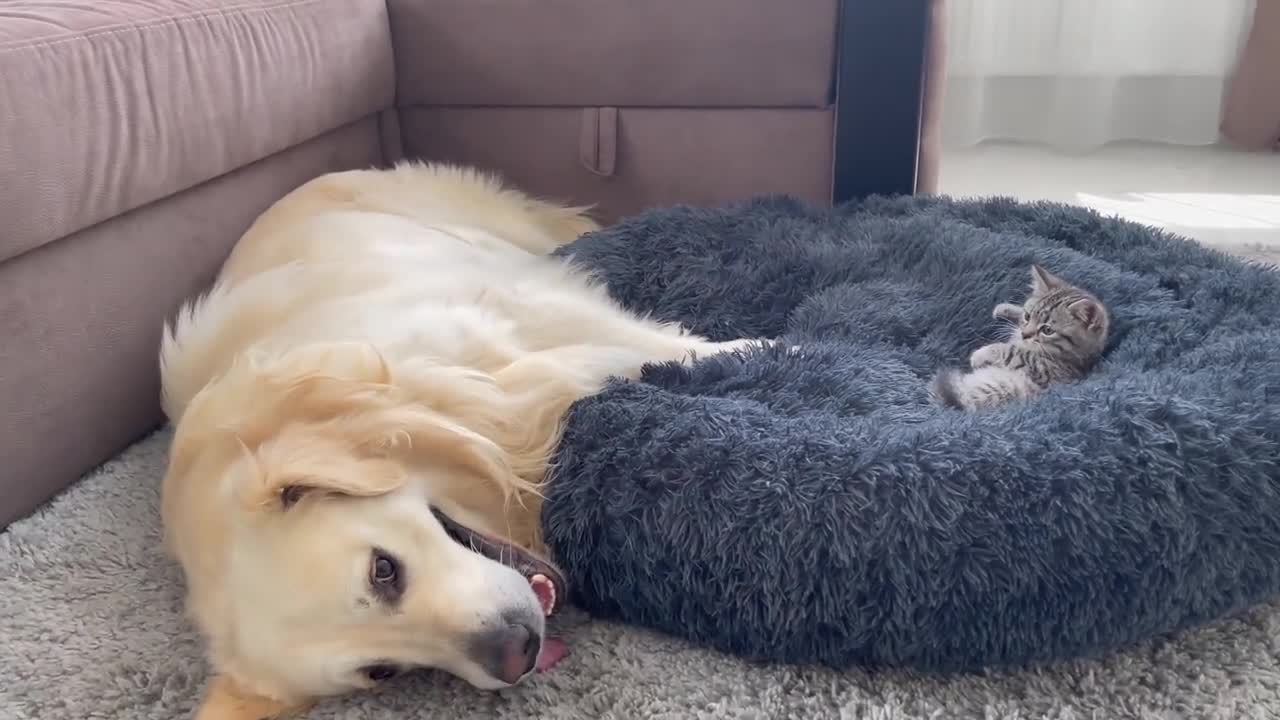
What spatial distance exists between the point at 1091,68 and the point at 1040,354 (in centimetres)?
202

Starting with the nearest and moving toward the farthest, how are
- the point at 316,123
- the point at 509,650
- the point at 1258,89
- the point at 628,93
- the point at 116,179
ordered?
the point at 509,650, the point at 116,179, the point at 316,123, the point at 628,93, the point at 1258,89

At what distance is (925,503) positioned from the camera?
3.51 feet

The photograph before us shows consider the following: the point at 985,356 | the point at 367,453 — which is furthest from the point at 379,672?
the point at 985,356

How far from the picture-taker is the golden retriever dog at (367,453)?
1.02 meters

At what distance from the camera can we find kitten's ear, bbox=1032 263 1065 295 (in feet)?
4.88

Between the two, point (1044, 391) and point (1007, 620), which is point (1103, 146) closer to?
point (1044, 391)

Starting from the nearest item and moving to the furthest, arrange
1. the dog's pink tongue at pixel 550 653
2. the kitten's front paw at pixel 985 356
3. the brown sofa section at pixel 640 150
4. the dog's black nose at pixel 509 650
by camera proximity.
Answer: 1. the dog's black nose at pixel 509 650
2. the dog's pink tongue at pixel 550 653
3. the kitten's front paw at pixel 985 356
4. the brown sofa section at pixel 640 150

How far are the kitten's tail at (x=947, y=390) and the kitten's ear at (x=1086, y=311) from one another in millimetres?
180

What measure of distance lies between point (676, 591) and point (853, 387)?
1.37 ft

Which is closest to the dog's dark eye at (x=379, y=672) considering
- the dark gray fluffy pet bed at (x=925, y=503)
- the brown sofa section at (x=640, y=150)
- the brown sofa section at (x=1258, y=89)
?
the dark gray fluffy pet bed at (x=925, y=503)

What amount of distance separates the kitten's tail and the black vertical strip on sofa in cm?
73

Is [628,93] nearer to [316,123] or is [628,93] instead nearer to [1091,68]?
[316,123]

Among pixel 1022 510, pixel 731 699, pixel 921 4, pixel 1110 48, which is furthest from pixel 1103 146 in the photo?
pixel 731 699

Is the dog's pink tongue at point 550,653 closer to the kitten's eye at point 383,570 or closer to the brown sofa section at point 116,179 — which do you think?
the kitten's eye at point 383,570
